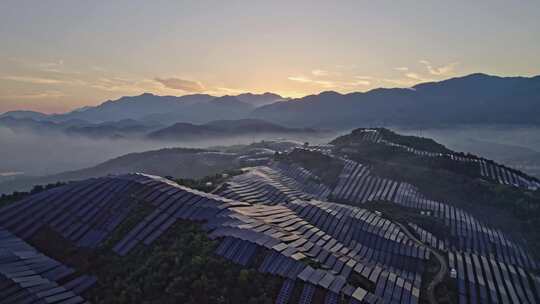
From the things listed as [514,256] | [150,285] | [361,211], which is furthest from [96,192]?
[514,256]

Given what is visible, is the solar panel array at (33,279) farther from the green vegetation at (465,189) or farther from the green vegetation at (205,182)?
the green vegetation at (465,189)

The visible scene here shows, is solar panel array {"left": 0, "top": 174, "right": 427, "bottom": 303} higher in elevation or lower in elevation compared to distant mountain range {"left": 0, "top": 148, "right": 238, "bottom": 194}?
higher

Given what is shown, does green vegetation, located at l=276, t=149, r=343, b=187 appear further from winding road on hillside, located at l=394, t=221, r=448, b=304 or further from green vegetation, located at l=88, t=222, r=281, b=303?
green vegetation, located at l=88, t=222, r=281, b=303

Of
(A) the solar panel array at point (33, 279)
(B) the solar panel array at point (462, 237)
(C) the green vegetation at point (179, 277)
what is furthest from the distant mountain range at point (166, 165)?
(C) the green vegetation at point (179, 277)

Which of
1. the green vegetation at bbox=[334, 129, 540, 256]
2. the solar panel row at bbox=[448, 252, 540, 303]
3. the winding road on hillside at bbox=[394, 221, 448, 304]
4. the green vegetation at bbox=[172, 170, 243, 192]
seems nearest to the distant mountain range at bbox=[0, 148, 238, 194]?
the green vegetation at bbox=[334, 129, 540, 256]

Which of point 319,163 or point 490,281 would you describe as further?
point 319,163

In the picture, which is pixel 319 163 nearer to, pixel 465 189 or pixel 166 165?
pixel 465 189

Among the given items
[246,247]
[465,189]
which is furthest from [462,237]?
[246,247]

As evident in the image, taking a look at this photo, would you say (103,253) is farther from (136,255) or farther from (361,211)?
(361,211)

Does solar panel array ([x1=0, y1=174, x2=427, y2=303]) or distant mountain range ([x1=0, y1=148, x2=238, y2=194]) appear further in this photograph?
distant mountain range ([x1=0, y1=148, x2=238, y2=194])
